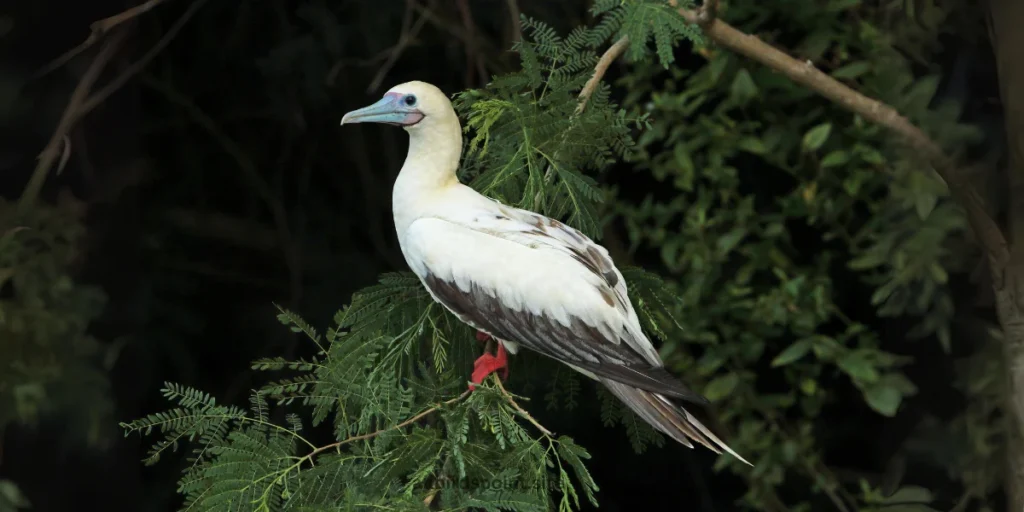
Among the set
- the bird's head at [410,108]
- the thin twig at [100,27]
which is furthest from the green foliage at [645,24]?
the thin twig at [100,27]

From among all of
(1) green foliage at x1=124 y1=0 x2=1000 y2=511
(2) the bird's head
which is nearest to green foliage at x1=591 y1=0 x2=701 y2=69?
(1) green foliage at x1=124 y1=0 x2=1000 y2=511

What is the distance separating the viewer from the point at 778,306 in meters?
A: 1.86

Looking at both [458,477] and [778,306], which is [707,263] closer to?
[778,306]

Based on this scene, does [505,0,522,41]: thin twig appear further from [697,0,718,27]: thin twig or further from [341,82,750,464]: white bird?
[341,82,750,464]: white bird

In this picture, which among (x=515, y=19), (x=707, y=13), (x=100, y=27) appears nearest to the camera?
(x=707, y=13)

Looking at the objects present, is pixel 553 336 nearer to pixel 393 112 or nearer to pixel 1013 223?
pixel 393 112

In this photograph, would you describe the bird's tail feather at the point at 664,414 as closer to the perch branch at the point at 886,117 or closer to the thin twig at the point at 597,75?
the thin twig at the point at 597,75

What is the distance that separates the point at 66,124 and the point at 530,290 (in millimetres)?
901

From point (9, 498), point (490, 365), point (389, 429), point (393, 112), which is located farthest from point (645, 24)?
point (9, 498)

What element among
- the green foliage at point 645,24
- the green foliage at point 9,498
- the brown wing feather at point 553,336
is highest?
the green foliage at point 645,24

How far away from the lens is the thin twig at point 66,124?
5.65 feet

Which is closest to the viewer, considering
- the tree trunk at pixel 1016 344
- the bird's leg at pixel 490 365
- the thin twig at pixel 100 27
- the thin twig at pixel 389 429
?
the thin twig at pixel 389 429

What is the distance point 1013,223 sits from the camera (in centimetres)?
148

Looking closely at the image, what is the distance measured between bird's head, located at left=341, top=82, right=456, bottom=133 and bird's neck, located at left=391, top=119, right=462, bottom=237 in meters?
0.01
